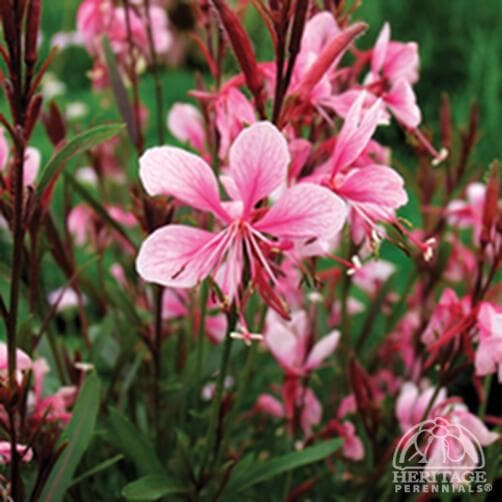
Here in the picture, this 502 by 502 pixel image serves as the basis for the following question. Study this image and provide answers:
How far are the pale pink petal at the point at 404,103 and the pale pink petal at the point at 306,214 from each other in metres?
0.20

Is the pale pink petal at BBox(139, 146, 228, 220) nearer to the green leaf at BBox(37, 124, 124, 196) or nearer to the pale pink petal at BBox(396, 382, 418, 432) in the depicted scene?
the green leaf at BBox(37, 124, 124, 196)

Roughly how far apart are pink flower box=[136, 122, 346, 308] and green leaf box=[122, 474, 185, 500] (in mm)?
218

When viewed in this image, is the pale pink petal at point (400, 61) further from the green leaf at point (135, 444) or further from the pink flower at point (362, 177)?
the green leaf at point (135, 444)

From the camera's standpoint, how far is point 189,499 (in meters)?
0.88

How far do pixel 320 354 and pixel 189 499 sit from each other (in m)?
0.25

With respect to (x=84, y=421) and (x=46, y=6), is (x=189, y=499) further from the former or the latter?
(x=46, y=6)

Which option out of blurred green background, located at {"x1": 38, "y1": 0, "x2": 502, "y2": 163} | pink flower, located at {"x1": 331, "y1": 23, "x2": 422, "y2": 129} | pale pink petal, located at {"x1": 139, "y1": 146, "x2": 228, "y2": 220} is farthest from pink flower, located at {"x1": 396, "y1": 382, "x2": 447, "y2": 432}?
blurred green background, located at {"x1": 38, "y1": 0, "x2": 502, "y2": 163}

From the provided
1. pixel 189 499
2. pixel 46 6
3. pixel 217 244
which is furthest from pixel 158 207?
pixel 46 6

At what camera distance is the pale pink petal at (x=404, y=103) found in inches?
31.2

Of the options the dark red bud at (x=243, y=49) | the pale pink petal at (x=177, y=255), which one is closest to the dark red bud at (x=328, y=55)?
the dark red bud at (x=243, y=49)

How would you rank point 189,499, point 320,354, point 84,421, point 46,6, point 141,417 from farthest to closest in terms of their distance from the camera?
point 46,6
point 141,417
point 320,354
point 189,499
point 84,421

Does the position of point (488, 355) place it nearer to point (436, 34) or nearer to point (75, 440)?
point (75, 440)

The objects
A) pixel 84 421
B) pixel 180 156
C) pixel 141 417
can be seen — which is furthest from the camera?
pixel 141 417

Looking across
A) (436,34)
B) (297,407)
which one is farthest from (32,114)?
(436,34)
